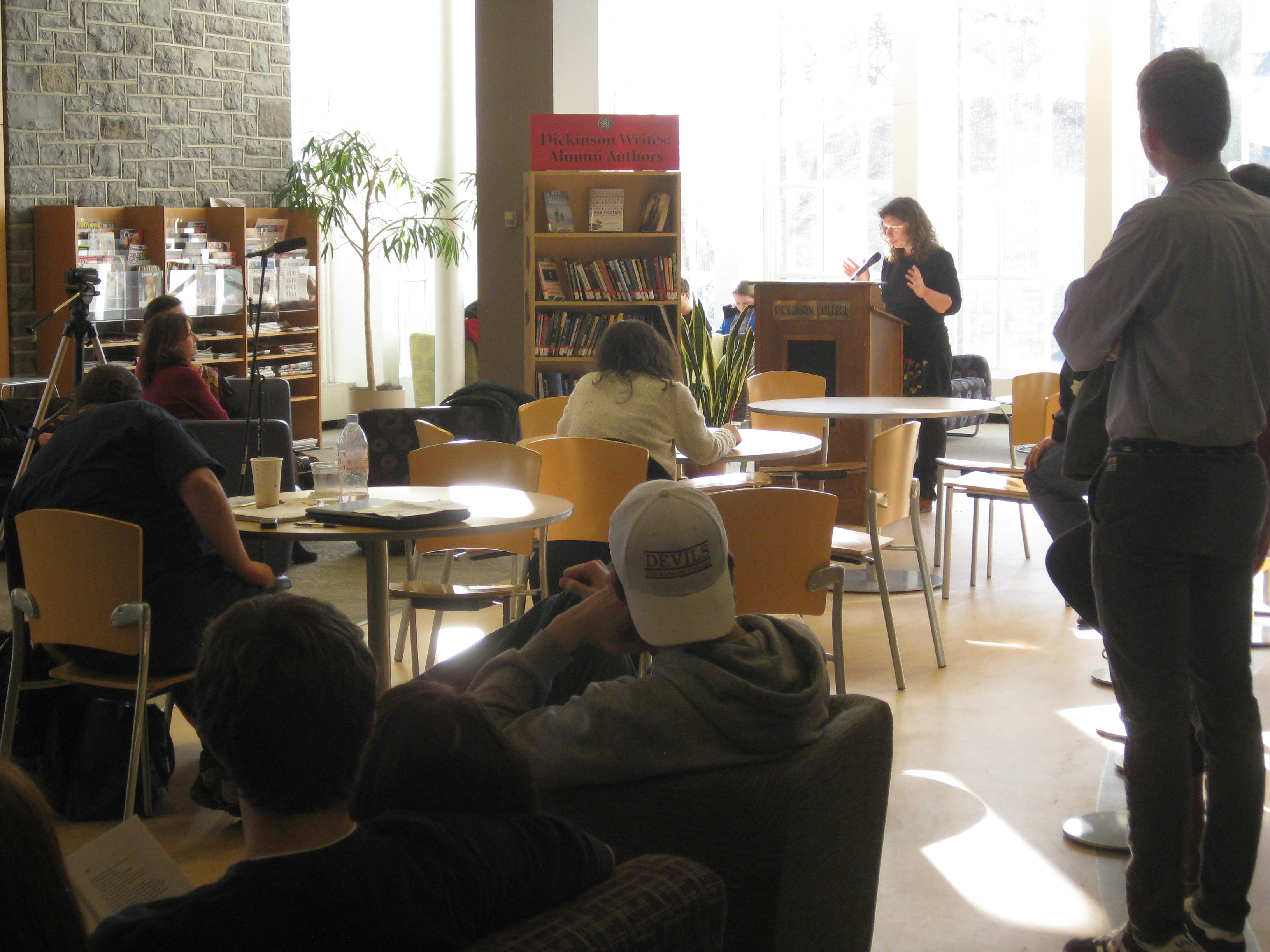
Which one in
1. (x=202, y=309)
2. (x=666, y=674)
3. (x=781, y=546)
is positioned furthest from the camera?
(x=202, y=309)

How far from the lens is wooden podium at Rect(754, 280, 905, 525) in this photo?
6223mm

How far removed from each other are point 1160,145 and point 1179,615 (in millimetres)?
777

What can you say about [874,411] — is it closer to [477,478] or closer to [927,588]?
[927,588]

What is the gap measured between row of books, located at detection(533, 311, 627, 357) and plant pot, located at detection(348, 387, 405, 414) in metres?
3.95

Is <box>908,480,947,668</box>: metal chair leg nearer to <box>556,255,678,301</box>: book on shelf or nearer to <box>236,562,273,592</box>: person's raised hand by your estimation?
<box>236,562,273,592</box>: person's raised hand

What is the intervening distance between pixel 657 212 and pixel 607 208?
0.26m

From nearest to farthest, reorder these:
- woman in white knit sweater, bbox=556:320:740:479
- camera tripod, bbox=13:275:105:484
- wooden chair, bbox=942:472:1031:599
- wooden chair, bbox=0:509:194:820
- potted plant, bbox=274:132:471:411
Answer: wooden chair, bbox=0:509:194:820 → woman in white knit sweater, bbox=556:320:740:479 → wooden chair, bbox=942:472:1031:599 → camera tripod, bbox=13:275:105:484 → potted plant, bbox=274:132:471:411

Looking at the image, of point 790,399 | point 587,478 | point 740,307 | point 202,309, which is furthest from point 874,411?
point 202,309

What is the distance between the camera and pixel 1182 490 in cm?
200

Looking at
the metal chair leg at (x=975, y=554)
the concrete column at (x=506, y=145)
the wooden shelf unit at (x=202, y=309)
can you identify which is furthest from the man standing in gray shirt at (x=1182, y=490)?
the wooden shelf unit at (x=202, y=309)

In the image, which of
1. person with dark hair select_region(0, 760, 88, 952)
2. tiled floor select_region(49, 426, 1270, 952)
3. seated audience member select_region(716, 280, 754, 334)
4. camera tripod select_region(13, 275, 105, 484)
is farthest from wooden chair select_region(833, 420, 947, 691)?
camera tripod select_region(13, 275, 105, 484)

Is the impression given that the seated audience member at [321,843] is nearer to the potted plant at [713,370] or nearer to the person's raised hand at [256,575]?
the person's raised hand at [256,575]

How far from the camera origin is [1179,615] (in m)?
2.03

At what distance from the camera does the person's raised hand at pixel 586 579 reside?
78.2 inches
